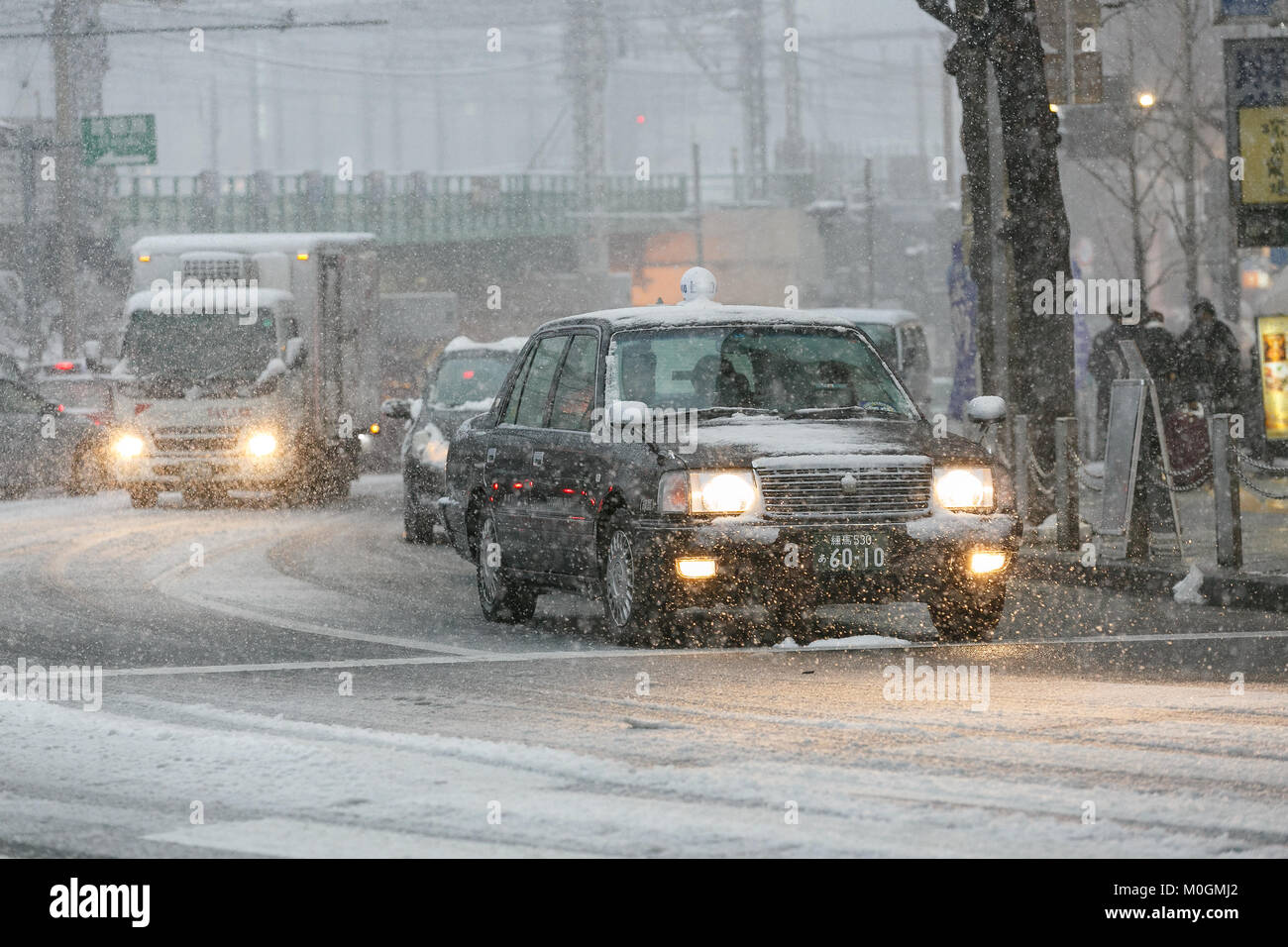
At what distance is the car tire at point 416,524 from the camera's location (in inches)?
747

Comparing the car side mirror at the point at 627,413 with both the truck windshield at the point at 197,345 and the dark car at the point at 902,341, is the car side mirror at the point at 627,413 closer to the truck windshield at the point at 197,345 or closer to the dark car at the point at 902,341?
the dark car at the point at 902,341

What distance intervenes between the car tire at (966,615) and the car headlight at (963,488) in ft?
1.41

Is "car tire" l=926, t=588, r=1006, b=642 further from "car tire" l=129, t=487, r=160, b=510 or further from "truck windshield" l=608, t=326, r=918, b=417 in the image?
"car tire" l=129, t=487, r=160, b=510

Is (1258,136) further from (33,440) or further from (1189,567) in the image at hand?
(33,440)

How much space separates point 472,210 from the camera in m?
65.9

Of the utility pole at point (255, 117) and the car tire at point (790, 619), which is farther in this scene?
the utility pole at point (255, 117)

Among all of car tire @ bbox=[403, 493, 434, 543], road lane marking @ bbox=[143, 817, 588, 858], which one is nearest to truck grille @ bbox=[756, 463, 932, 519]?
road lane marking @ bbox=[143, 817, 588, 858]

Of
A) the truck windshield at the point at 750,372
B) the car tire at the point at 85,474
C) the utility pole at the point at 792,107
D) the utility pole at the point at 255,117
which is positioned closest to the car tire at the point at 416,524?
the truck windshield at the point at 750,372

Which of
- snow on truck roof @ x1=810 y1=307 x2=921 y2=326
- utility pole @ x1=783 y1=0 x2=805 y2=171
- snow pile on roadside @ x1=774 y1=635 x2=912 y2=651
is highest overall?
utility pole @ x1=783 y1=0 x2=805 y2=171

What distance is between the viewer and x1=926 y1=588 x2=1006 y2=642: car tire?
1094cm

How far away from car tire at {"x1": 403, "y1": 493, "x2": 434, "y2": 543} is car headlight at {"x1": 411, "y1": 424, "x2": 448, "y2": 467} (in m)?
0.49

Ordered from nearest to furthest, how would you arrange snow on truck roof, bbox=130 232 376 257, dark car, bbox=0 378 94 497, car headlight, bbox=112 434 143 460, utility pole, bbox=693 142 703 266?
1. car headlight, bbox=112 434 143 460
2. snow on truck roof, bbox=130 232 376 257
3. dark car, bbox=0 378 94 497
4. utility pole, bbox=693 142 703 266

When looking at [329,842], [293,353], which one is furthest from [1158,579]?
[293,353]

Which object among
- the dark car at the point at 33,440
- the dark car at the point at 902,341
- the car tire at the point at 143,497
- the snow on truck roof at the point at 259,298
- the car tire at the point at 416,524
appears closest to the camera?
the car tire at the point at 416,524
